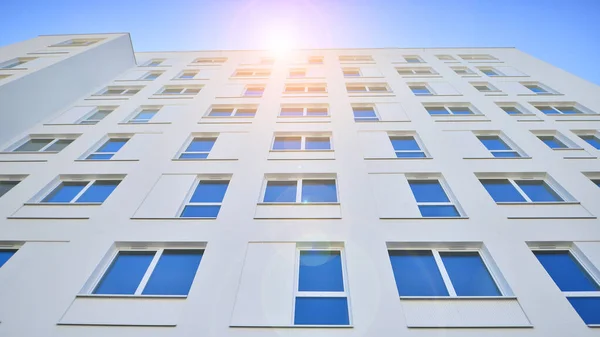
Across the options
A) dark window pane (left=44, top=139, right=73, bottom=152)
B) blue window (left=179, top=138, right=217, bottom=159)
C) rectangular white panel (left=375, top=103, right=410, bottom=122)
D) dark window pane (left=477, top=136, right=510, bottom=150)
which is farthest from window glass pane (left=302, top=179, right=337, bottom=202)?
dark window pane (left=44, top=139, right=73, bottom=152)

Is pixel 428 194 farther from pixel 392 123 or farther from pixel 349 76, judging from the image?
pixel 349 76

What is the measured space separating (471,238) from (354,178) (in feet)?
11.1

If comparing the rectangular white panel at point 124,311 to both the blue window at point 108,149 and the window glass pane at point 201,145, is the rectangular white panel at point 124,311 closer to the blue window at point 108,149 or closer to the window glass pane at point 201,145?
the window glass pane at point 201,145

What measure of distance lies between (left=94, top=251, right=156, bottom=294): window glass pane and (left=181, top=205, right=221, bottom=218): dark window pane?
4.69 ft

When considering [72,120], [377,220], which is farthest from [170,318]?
[72,120]

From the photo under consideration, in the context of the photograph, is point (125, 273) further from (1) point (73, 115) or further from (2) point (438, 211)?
(1) point (73, 115)

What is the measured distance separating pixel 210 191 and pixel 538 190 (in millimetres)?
9746

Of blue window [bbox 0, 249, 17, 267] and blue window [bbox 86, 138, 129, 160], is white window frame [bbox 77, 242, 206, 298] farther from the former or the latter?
blue window [bbox 86, 138, 129, 160]

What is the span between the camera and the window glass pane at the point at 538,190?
29.6ft

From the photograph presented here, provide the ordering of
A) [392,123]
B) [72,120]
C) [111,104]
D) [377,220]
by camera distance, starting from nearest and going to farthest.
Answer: [377,220]
[392,123]
[72,120]
[111,104]

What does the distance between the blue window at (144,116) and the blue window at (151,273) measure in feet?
24.6

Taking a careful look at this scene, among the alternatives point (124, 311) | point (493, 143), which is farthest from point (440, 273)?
point (493, 143)

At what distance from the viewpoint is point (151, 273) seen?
23.0ft

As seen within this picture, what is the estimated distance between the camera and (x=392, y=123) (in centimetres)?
1240
